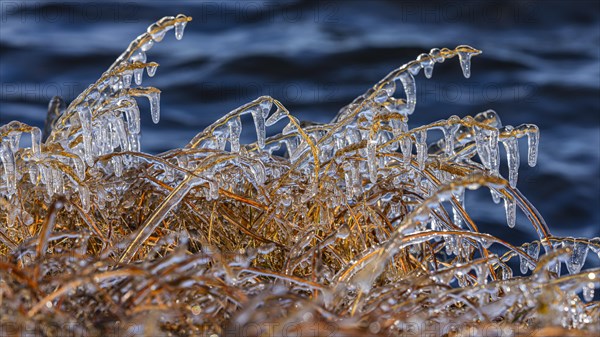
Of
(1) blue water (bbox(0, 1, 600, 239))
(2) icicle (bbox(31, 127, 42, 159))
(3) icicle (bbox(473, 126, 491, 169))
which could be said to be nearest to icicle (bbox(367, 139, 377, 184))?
(3) icicle (bbox(473, 126, 491, 169))

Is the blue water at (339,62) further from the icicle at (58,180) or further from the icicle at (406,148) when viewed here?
the icicle at (58,180)

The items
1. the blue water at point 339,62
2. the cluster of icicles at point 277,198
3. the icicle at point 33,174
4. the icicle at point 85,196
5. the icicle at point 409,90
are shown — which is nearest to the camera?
the cluster of icicles at point 277,198

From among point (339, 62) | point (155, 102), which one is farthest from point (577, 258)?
point (339, 62)

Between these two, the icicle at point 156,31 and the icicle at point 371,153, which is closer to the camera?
the icicle at point 371,153

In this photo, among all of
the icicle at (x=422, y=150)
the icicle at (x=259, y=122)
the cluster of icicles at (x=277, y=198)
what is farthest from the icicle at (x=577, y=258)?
the icicle at (x=259, y=122)

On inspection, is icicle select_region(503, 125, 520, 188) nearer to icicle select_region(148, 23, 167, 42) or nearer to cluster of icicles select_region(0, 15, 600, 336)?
cluster of icicles select_region(0, 15, 600, 336)

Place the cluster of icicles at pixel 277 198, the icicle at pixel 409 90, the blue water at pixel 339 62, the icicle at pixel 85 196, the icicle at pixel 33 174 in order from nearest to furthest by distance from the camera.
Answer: the cluster of icicles at pixel 277 198 → the icicle at pixel 85 196 → the icicle at pixel 33 174 → the icicle at pixel 409 90 → the blue water at pixel 339 62

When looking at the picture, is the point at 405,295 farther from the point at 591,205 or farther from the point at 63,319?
the point at 591,205

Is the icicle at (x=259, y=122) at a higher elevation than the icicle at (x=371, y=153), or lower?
higher

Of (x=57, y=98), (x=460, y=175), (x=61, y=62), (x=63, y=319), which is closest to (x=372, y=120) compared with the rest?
(x=460, y=175)
